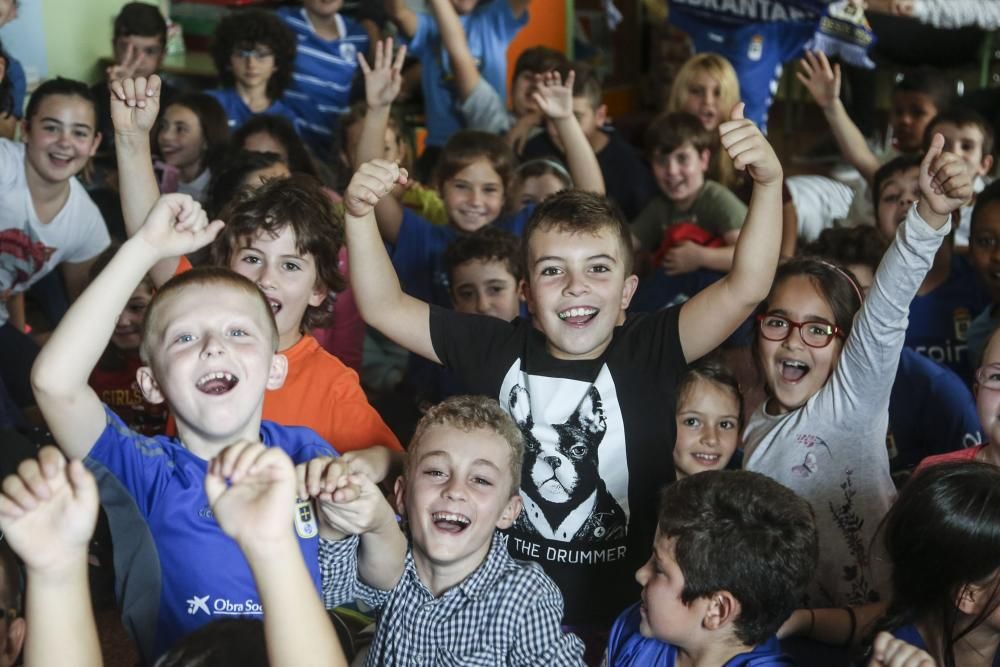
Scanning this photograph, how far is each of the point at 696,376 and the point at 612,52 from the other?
5.81 m

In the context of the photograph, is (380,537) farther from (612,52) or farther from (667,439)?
(612,52)

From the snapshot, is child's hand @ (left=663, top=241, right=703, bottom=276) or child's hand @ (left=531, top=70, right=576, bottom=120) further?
child's hand @ (left=663, top=241, right=703, bottom=276)

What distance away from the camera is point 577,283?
202 centimetres

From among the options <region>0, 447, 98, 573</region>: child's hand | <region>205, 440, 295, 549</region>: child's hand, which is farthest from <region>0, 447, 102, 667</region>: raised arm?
<region>205, 440, 295, 549</region>: child's hand

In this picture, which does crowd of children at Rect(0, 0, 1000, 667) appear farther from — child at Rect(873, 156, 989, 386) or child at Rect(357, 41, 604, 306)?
child at Rect(357, 41, 604, 306)

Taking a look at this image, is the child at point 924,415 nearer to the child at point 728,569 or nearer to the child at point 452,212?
the child at point 728,569

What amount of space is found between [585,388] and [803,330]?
0.57 m

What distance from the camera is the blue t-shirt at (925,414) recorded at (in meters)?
2.54

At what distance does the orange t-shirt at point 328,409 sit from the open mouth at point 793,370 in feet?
2.65

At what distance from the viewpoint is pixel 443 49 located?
466cm

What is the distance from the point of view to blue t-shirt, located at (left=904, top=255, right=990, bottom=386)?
9.96 feet

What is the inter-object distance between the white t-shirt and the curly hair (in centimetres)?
127

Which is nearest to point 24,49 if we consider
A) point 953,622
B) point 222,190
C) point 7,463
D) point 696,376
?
point 222,190

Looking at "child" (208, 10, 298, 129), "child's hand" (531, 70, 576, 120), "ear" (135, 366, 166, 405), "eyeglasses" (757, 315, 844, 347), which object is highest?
"child" (208, 10, 298, 129)
